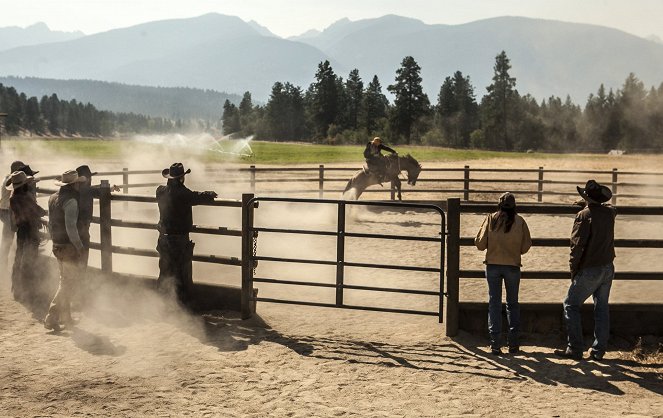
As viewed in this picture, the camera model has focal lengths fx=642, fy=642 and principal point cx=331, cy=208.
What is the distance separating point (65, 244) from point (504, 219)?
5257 millimetres

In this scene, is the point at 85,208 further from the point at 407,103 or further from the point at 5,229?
the point at 407,103

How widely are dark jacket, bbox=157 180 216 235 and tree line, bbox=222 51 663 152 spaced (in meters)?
84.7

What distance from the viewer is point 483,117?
352ft

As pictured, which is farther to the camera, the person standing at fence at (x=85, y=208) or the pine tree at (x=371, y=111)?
the pine tree at (x=371, y=111)

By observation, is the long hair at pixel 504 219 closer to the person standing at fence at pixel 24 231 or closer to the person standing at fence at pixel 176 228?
the person standing at fence at pixel 176 228

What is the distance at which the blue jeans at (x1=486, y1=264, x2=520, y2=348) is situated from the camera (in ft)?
22.9

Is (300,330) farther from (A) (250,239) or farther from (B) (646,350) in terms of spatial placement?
(B) (646,350)

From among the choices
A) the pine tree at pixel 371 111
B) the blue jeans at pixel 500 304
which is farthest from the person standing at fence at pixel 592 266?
the pine tree at pixel 371 111

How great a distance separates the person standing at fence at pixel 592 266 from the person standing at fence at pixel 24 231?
714 centimetres

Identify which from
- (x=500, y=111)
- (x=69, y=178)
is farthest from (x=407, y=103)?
(x=69, y=178)

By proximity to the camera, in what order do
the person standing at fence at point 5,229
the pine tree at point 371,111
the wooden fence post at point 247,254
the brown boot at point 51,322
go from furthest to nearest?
1. the pine tree at point 371,111
2. the person standing at fence at point 5,229
3. the wooden fence post at point 247,254
4. the brown boot at point 51,322

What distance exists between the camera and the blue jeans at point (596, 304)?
672 centimetres

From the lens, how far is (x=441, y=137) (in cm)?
10531

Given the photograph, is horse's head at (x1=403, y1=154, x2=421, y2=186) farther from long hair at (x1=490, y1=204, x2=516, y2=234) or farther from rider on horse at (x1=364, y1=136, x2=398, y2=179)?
long hair at (x1=490, y1=204, x2=516, y2=234)
